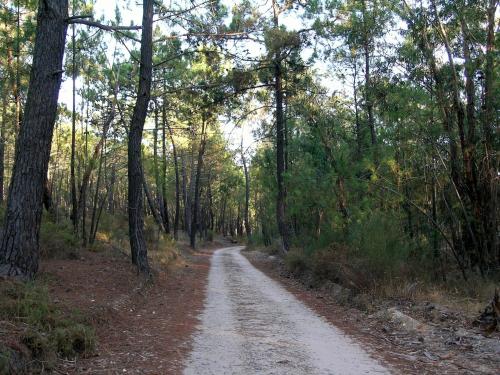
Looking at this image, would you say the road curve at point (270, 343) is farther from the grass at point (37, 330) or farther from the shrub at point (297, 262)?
the shrub at point (297, 262)

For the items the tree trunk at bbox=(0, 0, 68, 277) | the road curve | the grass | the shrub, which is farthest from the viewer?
the shrub

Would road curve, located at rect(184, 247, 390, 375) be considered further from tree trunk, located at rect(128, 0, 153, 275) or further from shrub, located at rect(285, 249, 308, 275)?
shrub, located at rect(285, 249, 308, 275)

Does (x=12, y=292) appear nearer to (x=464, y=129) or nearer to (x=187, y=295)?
(x=187, y=295)

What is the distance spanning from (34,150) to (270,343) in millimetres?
5383

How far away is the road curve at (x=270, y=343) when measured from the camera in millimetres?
6061

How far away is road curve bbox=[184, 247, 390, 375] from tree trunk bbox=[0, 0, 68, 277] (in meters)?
3.49

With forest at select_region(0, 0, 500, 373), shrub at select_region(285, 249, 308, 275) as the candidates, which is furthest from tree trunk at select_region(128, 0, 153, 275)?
shrub at select_region(285, 249, 308, 275)

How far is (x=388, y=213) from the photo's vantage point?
534 inches

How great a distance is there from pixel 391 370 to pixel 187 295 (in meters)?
7.60

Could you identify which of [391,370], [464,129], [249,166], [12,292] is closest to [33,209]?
[12,292]

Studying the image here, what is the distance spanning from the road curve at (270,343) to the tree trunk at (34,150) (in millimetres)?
3489

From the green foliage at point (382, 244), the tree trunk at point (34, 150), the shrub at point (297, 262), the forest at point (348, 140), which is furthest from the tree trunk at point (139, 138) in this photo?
the green foliage at point (382, 244)

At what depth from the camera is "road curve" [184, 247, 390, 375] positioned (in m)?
6.06

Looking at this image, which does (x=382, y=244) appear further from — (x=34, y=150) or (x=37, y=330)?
(x=37, y=330)
